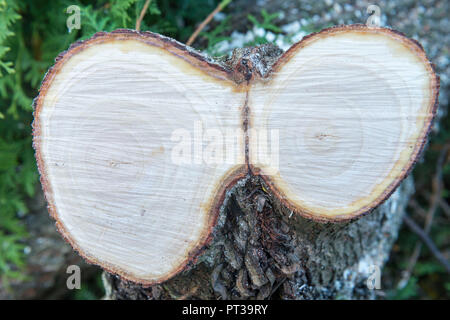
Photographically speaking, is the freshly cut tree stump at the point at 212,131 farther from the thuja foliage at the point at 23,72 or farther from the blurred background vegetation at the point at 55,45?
the thuja foliage at the point at 23,72

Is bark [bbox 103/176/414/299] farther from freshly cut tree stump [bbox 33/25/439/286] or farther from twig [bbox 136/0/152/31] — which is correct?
twig [bbox 136/0/152/31]

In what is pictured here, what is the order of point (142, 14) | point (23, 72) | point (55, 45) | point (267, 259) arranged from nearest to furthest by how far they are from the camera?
point (267, 259)
point (142, 14)
point (55, 45)
point (23, 72)

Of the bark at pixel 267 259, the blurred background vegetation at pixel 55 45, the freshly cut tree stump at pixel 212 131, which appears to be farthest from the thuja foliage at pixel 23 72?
the bark at pixel 267 259

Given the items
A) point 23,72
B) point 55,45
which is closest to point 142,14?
point 55,45

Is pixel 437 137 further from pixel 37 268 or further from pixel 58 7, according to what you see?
pixel 37 268

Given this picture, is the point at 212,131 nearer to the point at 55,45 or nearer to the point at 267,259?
the point at 267,259
